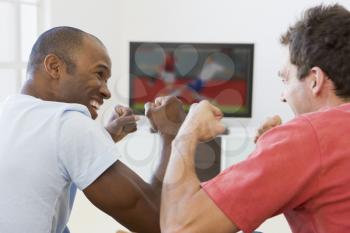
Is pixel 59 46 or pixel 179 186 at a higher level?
pixel 59 46

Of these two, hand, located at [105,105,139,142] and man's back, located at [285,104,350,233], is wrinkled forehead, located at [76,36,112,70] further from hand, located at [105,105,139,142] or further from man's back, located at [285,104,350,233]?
man's back, located at [285,104,350,233]

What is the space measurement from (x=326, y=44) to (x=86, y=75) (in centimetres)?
54

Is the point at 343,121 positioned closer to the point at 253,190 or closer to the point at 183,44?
the point at 253,190

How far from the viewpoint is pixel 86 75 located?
1075 mm

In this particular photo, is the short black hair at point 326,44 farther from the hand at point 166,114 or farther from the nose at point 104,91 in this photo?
the nose at point 104,91

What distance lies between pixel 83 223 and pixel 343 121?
2.35m

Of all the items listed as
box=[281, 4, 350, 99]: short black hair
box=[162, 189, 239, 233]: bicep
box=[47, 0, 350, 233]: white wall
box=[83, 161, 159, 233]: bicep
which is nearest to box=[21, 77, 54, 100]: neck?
box=[83, 161, 159, 233]: bicep

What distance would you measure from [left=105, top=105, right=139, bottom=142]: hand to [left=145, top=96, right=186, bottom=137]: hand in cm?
24

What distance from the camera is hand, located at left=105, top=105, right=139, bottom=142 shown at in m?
1.36

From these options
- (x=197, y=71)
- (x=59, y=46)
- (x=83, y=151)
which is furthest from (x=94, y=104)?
(x=197, y=71)

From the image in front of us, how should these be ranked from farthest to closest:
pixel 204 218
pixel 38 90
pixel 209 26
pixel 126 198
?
pixel 209 26
pixel 38 90
pixel 126 198
pixel 204 218

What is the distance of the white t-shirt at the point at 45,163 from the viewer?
0.89 m

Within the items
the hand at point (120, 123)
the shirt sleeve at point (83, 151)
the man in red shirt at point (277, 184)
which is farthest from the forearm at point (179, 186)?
the hand at point (120, 123)

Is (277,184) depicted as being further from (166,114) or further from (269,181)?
(166,114)
